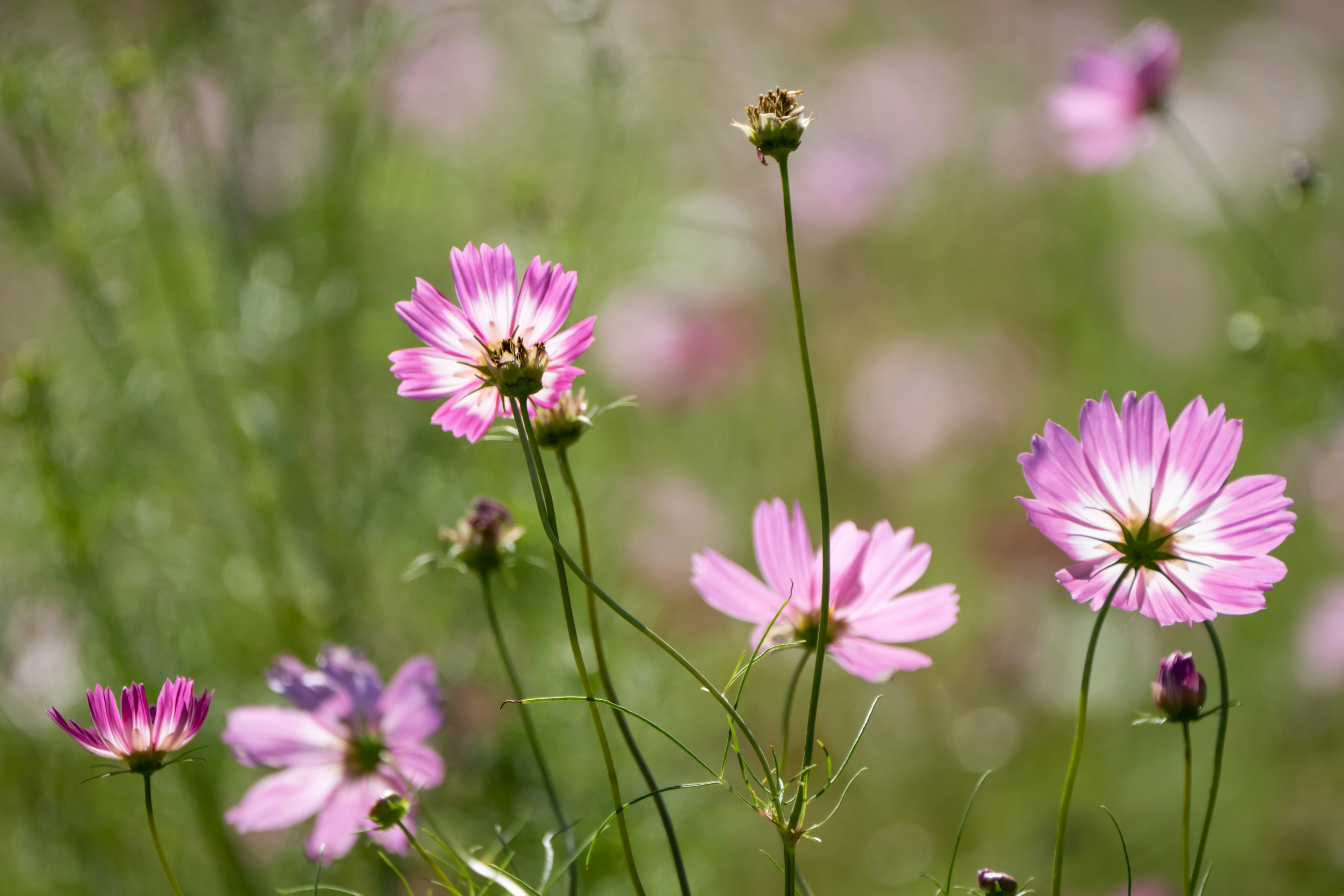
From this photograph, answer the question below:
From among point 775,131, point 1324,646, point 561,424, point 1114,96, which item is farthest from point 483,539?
point 1324,646

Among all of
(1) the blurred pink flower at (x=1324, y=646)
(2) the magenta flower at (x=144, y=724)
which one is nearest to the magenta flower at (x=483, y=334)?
(2) the magenta flower at (x=144, y=724)

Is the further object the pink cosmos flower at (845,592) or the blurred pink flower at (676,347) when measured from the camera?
the blurred pink flower at (676,347)

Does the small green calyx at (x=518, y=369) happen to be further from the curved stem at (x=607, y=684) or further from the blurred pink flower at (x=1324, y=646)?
the blurred pink flower at (x=1324, y=646)

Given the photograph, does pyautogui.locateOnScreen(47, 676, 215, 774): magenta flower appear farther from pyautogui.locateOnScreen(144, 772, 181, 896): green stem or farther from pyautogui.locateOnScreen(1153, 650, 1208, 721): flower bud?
pyautogui.locateOnScreen(1153, 650, 1208, 721): flower bud

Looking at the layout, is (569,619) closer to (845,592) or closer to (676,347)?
(845,592)

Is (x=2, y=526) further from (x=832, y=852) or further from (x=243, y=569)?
(x=832, y=852)

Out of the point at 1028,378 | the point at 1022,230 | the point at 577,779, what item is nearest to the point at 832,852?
the point at 577,779

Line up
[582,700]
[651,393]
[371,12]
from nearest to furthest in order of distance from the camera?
[582,700] < [371,12] < [651,393]
